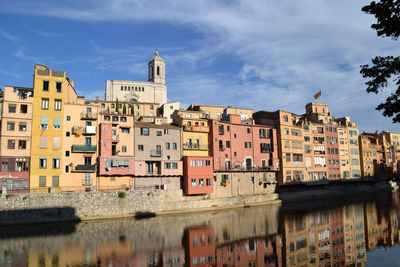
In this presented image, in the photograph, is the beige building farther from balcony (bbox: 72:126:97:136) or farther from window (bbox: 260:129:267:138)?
balcony (bbox: 72:126:97:136)

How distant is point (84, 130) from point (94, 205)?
43.3 ft

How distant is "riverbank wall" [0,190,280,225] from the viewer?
43.1 m

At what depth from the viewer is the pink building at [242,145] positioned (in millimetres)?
65375

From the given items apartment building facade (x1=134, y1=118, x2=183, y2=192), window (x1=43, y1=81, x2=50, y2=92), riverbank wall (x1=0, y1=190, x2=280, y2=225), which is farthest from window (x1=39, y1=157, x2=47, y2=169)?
apartment building facade (x1=134, y1=118, x2=183, y2=192)

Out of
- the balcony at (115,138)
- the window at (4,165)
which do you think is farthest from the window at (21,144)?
the balcony at (115,138)

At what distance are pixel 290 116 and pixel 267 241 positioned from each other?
158ft

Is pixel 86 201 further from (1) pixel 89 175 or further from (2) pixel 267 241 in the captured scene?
(2) pixel 267 241

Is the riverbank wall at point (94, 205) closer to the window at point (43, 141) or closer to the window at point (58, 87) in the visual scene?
the window at point (43, 141)

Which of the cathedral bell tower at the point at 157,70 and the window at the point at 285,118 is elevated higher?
the cathedral bell tower at the point at 157,70

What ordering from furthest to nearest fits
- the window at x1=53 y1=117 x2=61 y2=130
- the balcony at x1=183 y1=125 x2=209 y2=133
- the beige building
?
1. the beige building
2. the balcony at x1=183 y1=125 x2=209 y2=133
3. the window at x1=53 y1=117 x2=61 y2=130

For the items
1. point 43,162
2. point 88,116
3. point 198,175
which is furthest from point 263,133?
point 43,162

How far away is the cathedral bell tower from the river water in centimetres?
8347

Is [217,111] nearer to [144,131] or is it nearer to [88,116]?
[144,131]

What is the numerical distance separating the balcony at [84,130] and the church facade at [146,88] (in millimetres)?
55745
